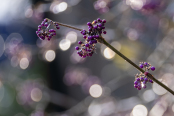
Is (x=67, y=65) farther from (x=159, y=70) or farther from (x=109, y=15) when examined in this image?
(x=159, y=70)

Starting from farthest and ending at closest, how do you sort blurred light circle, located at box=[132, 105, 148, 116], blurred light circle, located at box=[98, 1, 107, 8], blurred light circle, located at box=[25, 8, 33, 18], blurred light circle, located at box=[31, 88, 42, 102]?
1. blurred light circle, located at box=[31, 88, 42, 102]
2. blurred light circle, located at box=[25, 8, 33, 18]
3. blurred light circle, located at box=[132, 105, 148, 116]
4. blurred light circle, located at box=[98, 1, 107, 8]

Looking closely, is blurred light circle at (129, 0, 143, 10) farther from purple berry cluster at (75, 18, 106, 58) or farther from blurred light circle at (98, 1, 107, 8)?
purple berry cluster at (75, 18, 106, 58)

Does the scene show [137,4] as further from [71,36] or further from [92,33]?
[92,33]

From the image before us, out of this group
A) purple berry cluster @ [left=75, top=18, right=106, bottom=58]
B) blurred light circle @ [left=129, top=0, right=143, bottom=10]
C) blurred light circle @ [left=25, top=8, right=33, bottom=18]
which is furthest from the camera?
blurred light circle @ [left=25, top=8, right=33, bottom=18]

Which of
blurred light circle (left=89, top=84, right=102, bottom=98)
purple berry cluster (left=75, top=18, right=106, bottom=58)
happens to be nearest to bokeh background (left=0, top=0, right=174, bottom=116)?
blurred light circle (left=89, top=84, right=102, bottom=98)

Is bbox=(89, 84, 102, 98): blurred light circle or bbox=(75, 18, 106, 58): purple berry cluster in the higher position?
bbox=(89, 84, 102, 98): blurred light circle

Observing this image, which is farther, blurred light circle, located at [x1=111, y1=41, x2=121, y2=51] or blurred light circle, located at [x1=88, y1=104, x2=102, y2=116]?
blurred light circle, located at [x1=88, y1=104, x2=102, y2=116]

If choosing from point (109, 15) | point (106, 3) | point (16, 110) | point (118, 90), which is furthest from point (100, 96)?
point (16, 110)

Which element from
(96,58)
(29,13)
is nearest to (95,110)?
(96,58)
